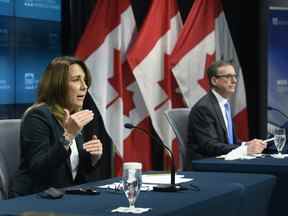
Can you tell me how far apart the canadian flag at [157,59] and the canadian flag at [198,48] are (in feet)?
0.31

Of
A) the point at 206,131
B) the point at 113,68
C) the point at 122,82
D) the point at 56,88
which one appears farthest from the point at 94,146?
the point at 122,82

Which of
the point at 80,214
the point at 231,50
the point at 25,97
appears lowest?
the point at 80,214

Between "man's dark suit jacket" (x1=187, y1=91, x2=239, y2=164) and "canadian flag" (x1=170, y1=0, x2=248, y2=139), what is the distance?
1091mm

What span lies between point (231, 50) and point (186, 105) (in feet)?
3.29

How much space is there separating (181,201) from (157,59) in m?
3.68

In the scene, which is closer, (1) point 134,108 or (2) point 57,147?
(2) point 57,147

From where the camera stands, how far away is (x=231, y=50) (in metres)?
7.53

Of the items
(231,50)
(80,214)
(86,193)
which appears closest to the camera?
(80,214)

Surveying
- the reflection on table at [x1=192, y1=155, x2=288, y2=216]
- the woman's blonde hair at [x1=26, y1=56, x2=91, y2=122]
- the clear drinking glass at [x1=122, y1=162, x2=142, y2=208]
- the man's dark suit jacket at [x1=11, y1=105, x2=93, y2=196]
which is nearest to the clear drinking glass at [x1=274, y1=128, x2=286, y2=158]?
the reflection on table at [x1=192, y1=155, x2=288, y2=216]

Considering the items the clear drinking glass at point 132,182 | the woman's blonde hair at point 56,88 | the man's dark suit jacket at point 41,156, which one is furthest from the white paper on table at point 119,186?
the woman's blonde hair at point 56,88

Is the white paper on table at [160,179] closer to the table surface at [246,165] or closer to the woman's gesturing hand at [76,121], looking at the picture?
the woman's gesturing hand at [76,121]

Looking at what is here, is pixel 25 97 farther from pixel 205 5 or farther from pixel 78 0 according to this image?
pixel 205 5

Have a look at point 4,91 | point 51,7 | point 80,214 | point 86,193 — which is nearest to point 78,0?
point 51,7

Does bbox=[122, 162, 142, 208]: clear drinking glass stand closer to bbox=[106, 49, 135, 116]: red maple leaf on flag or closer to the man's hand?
the man's hand
